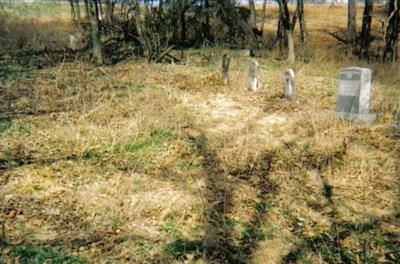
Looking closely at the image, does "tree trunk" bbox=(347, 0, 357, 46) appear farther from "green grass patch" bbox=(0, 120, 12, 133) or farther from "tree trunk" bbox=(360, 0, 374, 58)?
"green grass patch" bbox=(0, 120, 12, 133)

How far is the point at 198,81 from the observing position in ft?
38.4

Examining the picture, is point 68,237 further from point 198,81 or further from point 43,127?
point 198,81

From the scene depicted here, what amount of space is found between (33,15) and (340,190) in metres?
38.6

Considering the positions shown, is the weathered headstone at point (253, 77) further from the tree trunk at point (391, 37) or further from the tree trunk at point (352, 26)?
the tree trunk at point (352, 26)

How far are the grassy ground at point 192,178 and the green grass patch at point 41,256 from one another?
0.4 inches

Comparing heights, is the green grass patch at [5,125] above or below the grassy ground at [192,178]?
above

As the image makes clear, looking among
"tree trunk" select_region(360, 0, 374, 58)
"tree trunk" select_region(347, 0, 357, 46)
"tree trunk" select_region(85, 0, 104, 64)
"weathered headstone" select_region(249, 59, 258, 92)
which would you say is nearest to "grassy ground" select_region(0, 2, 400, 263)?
"weathered headstone" select_region(249, 59, 258, 92)

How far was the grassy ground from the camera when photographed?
4668 millimetres

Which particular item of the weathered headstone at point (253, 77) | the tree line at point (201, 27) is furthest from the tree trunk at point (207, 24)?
the weathered headstone at point (253, 77)

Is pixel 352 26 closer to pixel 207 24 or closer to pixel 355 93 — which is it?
pixel 207 24

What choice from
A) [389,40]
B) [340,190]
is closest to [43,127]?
[340,190]

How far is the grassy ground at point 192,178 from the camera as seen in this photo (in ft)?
15.3

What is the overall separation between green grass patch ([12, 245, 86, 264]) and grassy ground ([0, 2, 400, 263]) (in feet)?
0.04

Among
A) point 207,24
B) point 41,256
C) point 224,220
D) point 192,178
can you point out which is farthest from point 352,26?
point 41,256
